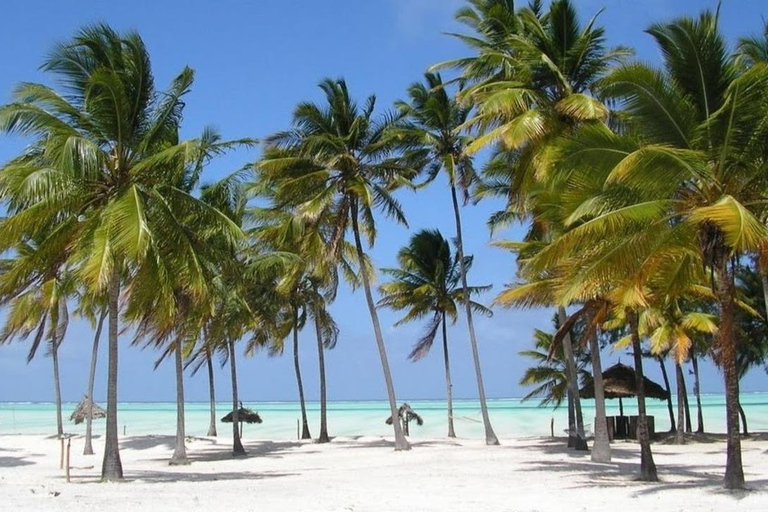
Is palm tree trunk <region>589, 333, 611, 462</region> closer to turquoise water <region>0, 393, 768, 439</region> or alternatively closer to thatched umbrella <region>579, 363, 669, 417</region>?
thatched umbrella <region>579, 363, 669, 417</region>

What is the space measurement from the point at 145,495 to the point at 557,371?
2128 centimetres

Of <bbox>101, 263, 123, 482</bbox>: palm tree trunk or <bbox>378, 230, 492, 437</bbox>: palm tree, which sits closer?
<bbox>101, 263, 123, 482</bbox>: palm tree trunk

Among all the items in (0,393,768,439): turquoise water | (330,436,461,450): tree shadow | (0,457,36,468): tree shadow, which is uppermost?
(0,457,36,468): tree shadow

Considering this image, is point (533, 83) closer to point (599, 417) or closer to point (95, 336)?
point (599, 417)

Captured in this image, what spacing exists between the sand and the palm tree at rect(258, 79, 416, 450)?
15.2 ft

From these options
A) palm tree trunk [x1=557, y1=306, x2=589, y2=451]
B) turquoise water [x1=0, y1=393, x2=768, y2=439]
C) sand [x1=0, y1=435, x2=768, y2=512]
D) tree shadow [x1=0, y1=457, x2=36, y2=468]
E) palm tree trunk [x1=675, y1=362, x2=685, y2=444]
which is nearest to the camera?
sand [x1=0, y1=435, x2=768, y2=512]

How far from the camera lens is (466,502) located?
40.2ft

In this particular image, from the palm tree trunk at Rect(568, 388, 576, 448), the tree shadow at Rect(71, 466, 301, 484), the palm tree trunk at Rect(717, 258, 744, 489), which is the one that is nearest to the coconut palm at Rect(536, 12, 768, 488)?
the palm tree trunk at Rect(717, 258, 744, 489)

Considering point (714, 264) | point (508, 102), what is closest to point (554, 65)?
point (508, 102)

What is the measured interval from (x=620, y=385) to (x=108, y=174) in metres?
20.1

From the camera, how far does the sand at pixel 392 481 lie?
466 inches

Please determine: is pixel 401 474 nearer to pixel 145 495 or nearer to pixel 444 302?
pixel 145 495

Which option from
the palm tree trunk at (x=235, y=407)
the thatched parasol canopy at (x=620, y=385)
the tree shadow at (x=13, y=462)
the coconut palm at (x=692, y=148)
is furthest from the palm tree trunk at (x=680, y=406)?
the tree shadow at (x=13, y=462)

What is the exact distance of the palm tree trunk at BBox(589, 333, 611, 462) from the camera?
1908cm
